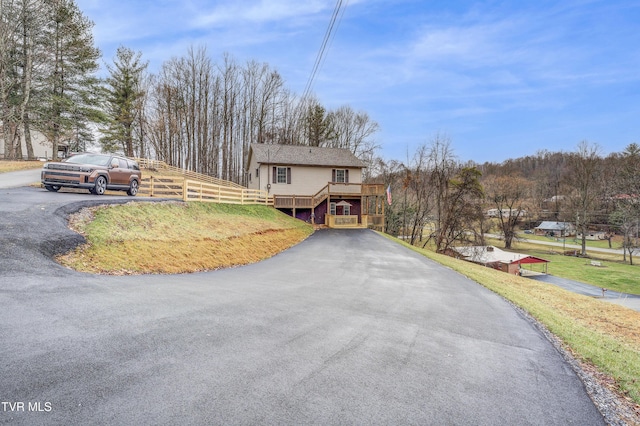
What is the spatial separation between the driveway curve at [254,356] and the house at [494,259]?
2420 cm

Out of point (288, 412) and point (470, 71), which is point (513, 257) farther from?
point (288, 412)

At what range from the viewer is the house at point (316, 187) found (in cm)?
2758

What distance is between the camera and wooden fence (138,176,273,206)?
1783 cm

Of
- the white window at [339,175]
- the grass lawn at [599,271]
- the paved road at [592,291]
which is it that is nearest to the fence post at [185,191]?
the white window at [339,175]

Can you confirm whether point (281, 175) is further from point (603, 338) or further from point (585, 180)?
point (585, 180)

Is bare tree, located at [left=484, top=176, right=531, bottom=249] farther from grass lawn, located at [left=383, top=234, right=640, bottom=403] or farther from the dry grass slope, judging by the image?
the dry grass slope

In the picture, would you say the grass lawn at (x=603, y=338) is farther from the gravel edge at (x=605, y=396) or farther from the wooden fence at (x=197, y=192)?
the wooden fence at (x=197, y=192)

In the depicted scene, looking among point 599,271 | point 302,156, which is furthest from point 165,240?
point 599,271

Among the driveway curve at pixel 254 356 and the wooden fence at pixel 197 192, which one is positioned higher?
the wooden fence at pixel 197 192

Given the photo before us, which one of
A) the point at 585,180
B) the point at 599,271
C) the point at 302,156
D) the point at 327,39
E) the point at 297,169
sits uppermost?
the point at 327,39

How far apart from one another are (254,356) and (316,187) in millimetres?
25761

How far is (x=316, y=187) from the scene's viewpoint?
29203 mm

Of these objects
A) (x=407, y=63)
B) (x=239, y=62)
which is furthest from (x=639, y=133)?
(x=239, y=62)

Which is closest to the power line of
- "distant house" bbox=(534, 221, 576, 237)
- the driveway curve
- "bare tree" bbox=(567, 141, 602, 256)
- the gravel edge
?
the driveway curve
